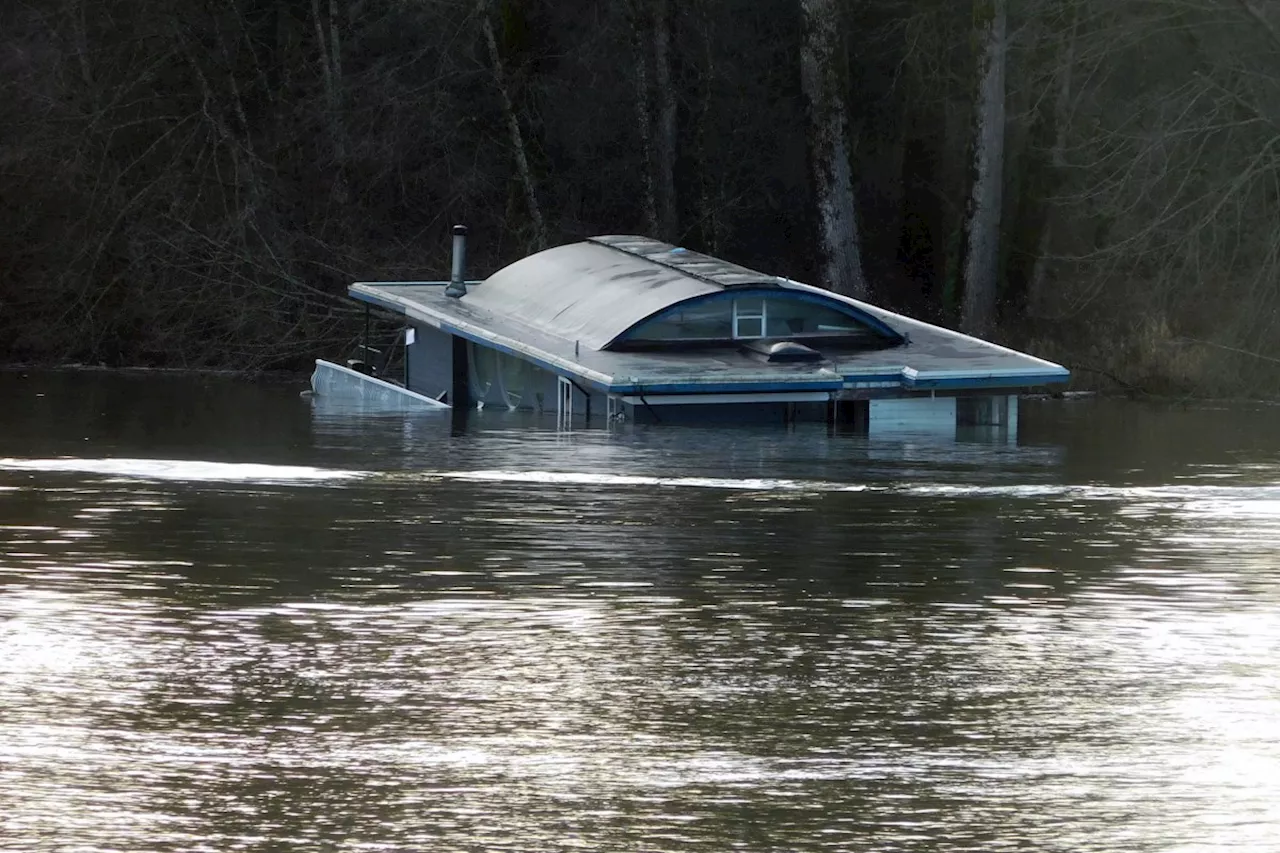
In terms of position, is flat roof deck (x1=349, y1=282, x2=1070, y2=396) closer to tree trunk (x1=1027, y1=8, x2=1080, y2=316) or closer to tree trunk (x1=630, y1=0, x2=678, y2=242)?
tree trunk (x1=1027, y1=8, x2=1080, y2=316)

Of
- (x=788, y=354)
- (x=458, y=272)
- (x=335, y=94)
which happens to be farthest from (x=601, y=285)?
(x=335, y=94)

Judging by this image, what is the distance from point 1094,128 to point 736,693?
2753 cm

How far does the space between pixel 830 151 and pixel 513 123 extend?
5.35 meters

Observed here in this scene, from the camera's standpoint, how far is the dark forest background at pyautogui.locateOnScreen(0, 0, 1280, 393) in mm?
34375

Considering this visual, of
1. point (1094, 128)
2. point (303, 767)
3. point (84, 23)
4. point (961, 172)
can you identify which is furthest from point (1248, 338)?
point (303, 767)

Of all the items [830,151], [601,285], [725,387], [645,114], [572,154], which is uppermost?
[645,114]

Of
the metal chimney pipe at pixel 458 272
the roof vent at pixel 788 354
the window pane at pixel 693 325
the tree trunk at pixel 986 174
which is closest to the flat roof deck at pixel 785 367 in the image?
the roof vent at pixel 788 354

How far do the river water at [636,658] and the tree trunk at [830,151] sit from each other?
15102mm

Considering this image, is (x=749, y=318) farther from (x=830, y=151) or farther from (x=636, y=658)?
(x=636, y=658)

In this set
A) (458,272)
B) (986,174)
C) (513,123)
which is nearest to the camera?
(458,272)

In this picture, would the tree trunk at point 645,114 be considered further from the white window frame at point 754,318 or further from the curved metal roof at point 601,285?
the white window frame at point 754,318

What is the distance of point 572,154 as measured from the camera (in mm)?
38406

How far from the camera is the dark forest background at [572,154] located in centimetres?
3438

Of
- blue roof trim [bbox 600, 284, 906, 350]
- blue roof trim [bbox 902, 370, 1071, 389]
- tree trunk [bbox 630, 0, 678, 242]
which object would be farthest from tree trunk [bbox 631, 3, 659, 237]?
blue roof trim [bbox 902, 370, 1071, 389]
